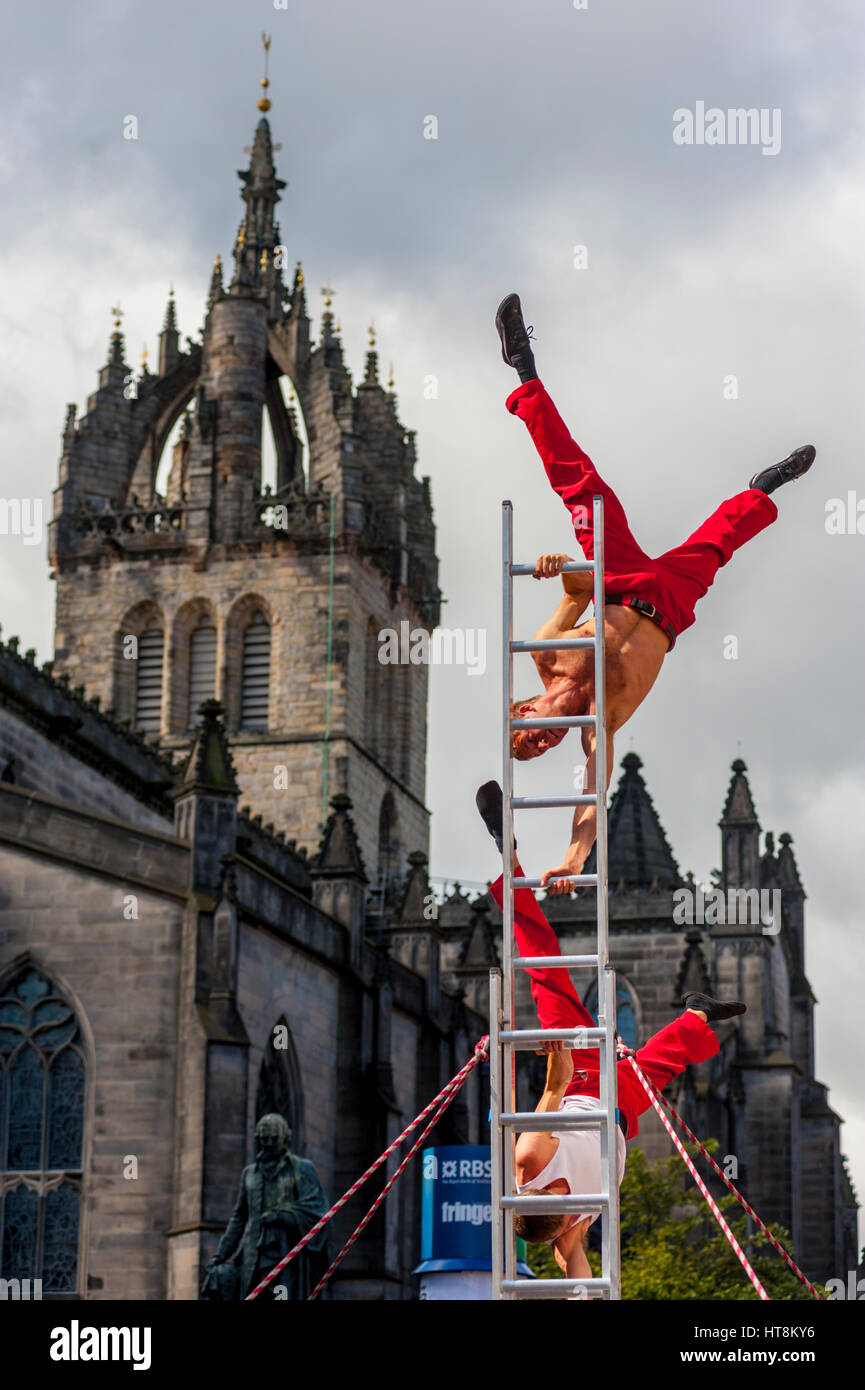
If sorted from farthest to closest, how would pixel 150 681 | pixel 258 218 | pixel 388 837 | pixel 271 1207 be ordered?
pixel 258 218
pixel 388 837
pixel 150 681
pixel 271 1207

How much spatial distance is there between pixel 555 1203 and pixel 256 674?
51272 millimetres

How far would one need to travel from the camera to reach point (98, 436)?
62.8m

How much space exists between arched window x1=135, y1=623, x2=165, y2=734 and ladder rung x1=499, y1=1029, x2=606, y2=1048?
167 feet

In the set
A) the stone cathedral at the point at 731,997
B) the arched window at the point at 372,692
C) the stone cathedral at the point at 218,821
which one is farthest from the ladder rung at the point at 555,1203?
the arched window at the point at 372,692

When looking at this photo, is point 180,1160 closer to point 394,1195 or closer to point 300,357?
point 394,1195

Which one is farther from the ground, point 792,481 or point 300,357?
point 300,357

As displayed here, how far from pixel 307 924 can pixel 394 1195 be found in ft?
17.3

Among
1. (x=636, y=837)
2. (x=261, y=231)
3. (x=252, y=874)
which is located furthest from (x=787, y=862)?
(x=252, y=874)

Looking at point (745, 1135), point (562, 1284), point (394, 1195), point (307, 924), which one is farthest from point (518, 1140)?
point (745, 1135)

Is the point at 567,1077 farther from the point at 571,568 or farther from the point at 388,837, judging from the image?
the point at 388,837

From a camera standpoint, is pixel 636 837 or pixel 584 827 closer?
pixel 584 827

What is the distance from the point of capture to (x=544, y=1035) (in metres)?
9.14

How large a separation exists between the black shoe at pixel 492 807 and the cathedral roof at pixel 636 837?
47.1 metres

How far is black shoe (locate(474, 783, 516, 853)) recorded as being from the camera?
9.80 metres
